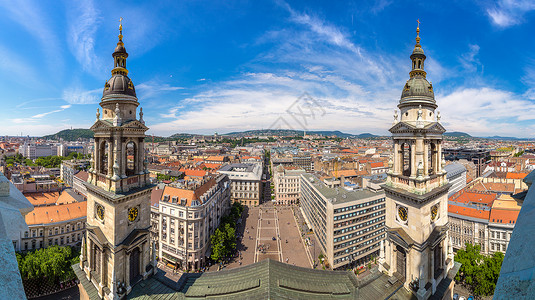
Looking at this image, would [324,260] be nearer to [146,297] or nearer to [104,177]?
[146,297]

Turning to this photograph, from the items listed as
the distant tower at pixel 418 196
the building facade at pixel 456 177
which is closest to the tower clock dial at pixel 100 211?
the distant tower at pixel 418 196

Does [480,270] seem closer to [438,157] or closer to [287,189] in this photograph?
[438,157]

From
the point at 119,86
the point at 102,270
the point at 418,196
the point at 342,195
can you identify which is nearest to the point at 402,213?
the point at 418,196

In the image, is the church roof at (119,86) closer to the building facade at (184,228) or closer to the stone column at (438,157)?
the stone column at (438,157)

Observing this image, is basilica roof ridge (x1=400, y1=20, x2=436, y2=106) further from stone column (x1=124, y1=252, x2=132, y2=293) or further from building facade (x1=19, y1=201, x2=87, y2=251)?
building facade (x1=19, y1=201, x2=87, y2=251)

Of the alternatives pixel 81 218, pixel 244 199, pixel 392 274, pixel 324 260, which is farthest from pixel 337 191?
pixel 81 218
